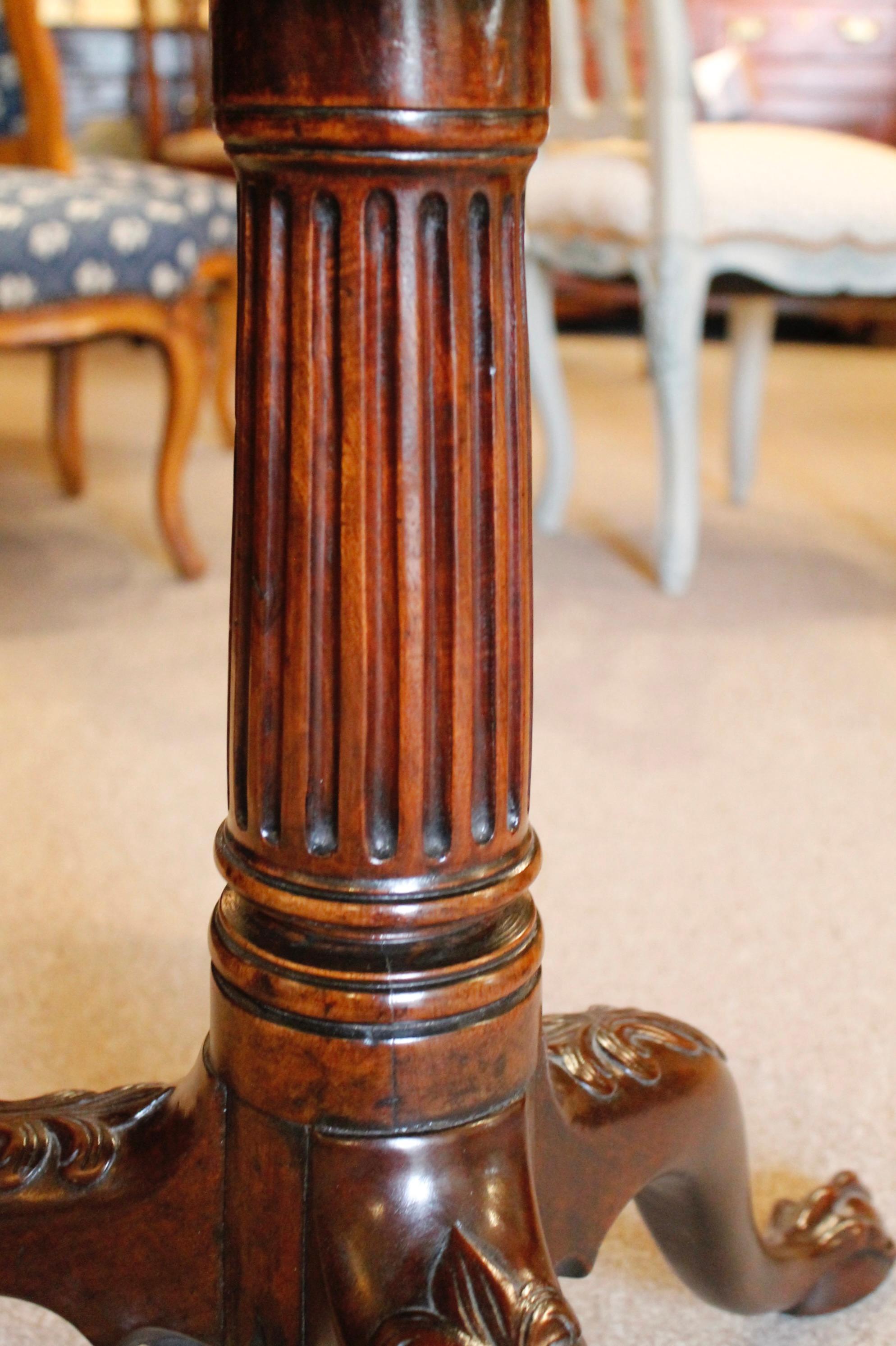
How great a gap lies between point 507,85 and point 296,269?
0.25 feet

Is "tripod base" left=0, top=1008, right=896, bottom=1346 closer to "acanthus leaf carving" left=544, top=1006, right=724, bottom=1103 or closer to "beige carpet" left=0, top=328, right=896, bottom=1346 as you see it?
"acanthus leaf carving" left=544, top=1006, right=724, bottom=1103

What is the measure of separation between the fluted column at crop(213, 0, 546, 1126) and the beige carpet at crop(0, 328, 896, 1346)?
28 cm

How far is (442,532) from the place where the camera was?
16.6 inches

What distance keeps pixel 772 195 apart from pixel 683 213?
10 centimetres

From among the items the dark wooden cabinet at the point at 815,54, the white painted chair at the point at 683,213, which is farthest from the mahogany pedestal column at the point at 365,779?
the dark wooden cabinet at the point at 815,54

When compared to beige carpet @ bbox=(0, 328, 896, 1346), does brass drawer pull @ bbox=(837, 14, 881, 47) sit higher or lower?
higher

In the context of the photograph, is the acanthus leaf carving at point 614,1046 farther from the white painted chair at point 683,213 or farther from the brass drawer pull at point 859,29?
the brass drawer pull at point 859,29

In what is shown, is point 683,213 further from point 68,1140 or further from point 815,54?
point 815,54

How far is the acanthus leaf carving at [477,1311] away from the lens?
1.43ft

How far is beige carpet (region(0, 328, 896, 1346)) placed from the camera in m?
0.82

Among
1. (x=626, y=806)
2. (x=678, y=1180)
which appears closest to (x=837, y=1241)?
(x=678, y=1180)

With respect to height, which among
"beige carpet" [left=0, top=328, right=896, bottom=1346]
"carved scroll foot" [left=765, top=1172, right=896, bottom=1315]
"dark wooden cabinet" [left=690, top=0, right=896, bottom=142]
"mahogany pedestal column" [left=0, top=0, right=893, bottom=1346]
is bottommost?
"beige carpet" [left=0, top=328, right=896, bottom=1346]

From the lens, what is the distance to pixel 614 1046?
0.58m

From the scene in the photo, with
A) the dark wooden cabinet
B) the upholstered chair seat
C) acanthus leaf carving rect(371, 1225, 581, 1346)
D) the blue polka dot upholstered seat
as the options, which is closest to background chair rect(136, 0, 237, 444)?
the dark wooden cabinet
